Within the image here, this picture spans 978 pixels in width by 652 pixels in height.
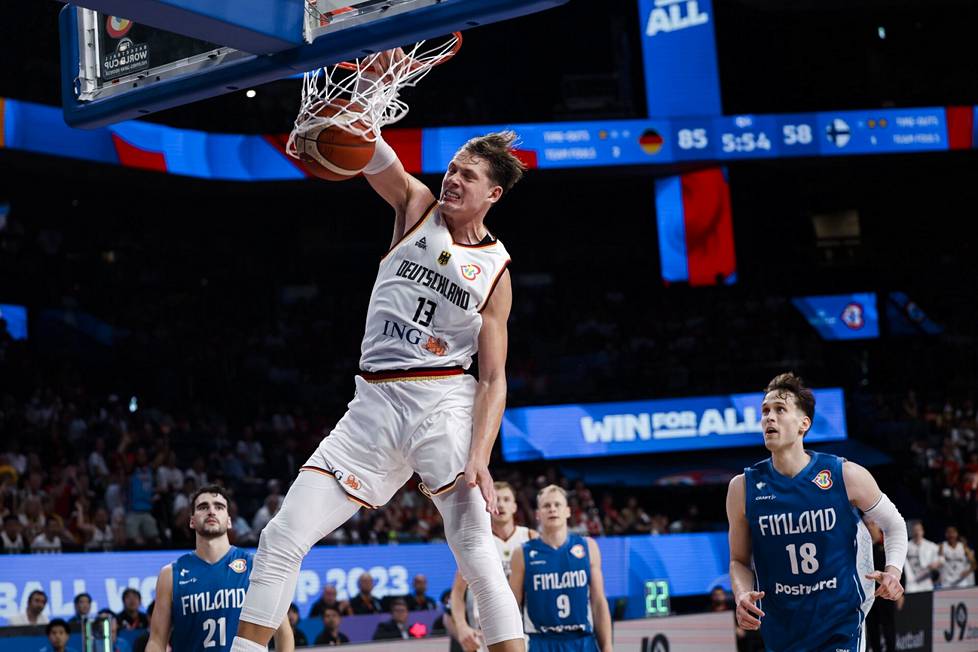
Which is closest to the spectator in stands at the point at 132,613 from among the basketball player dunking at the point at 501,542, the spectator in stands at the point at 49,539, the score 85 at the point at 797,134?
the spectator in stands at the point at 49,539

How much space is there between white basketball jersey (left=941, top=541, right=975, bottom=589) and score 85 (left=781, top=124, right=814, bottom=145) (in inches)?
365

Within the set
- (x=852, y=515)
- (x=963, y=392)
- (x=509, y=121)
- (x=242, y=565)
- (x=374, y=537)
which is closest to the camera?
(x=852, y=515)

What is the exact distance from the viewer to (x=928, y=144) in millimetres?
22719

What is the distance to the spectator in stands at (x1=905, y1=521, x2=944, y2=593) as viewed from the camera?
575 inches

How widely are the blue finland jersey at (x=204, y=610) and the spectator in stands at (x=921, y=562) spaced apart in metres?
10.3

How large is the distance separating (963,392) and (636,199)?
320 inches

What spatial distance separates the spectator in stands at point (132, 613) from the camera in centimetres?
1105

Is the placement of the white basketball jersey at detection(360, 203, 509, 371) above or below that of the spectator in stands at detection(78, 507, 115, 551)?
above

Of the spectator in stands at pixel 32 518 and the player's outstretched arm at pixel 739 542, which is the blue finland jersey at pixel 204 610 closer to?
the player's outstretched arm at pixel 739 542

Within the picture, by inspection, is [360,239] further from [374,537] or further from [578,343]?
[374,537]

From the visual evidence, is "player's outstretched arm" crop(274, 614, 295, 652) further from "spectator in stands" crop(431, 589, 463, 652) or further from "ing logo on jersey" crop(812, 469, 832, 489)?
"spectator in stands" crop(431, 589, 463, 652)

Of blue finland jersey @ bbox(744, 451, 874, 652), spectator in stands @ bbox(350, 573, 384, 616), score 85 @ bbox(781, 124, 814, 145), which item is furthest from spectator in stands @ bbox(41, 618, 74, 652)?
score 85 @ bbox(781, 124, 814, 145)

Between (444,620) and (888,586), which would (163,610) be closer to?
(888,586)

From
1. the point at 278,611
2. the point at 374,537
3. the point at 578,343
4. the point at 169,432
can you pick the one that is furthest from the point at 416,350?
the point at 578,343
